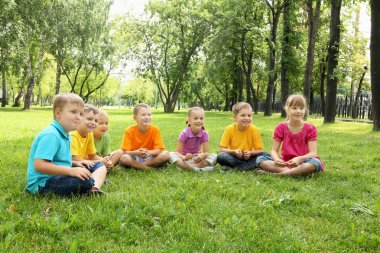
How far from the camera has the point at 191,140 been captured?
662cm

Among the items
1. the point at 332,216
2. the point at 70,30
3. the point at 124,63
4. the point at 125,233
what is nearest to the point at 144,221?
the point at 125,233

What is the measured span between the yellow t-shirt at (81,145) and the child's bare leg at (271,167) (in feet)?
9.21

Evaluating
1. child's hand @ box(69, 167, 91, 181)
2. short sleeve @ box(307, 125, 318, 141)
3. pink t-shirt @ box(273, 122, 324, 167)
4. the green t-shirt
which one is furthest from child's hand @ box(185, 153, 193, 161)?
child's hand @ box(69, 167, 91, 181)

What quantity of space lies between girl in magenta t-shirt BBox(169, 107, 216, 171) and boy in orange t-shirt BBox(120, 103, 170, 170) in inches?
10.3

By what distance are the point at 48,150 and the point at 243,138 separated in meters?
3.80

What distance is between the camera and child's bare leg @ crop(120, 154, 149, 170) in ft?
19.6

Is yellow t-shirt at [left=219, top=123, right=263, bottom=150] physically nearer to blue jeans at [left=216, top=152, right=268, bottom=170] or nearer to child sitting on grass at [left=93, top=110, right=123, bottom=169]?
blue jeans at [left=216, top=152, right=268, bottom=170]

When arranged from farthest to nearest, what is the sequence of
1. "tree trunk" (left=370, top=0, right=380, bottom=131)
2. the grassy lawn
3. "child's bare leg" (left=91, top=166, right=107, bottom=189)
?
"tree trunk" (left=370, top=0, right=380, bottom=131) < "child's bare leg" (left=91, top=166, right=107, bottom=189) < the grassy lawn

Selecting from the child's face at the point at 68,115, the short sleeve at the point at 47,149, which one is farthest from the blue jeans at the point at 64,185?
the child's face at the point at 68,115

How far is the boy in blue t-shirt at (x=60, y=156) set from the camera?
372 centimetres

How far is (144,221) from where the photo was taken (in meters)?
3.29

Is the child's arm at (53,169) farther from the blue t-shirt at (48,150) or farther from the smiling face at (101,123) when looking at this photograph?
the smiling face at (101,123)

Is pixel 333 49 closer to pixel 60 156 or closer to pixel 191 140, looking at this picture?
pixel 191 140

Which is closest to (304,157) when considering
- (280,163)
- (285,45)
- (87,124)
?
(280,163)
